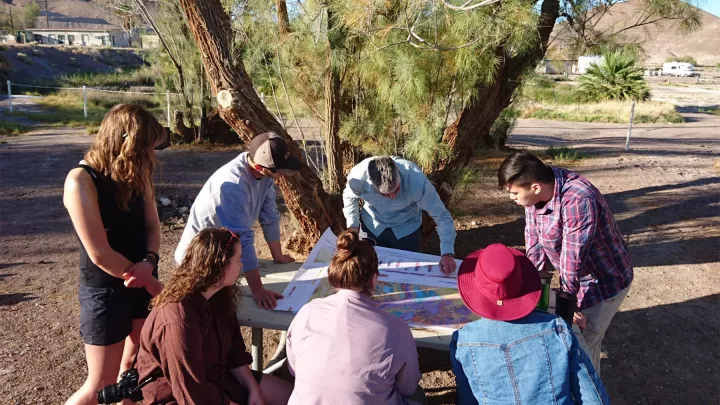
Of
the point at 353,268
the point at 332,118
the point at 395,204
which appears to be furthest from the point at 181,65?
the point at 353,268

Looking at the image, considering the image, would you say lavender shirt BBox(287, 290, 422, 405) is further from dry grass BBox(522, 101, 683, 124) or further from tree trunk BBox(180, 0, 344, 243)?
dry grass BBox(522, 101, 683, 124)

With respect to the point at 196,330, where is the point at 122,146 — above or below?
above

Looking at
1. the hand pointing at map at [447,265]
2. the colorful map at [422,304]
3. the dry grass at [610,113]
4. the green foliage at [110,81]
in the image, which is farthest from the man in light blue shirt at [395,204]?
the green foliage at [110,81]

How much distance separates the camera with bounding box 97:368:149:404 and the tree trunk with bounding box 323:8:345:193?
3.03 m

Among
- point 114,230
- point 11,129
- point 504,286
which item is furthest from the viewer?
point 11,129

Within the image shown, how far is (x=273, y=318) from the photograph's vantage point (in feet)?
6.87

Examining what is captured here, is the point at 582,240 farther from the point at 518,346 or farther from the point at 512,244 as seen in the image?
the point at 512,244

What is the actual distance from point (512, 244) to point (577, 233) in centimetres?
354

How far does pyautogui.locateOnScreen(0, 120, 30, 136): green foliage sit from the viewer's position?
11.3 meters

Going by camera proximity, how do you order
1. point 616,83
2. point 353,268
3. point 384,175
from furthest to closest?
1. point 616,83
2. point 384,175
3. point 353,268

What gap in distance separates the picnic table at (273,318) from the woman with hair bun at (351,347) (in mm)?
351

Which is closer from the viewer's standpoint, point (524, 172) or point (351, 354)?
point (351, 354)

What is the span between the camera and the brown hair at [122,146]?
1.80 metres

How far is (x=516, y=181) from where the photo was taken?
77.1 inches
